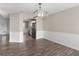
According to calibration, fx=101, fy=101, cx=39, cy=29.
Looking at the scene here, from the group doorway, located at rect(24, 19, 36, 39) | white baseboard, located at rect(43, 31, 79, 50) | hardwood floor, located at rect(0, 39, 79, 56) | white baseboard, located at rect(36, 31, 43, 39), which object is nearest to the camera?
hardwood floor, located at rect(0, 39, 79, 56)

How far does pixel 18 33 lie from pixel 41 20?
2.90 meters

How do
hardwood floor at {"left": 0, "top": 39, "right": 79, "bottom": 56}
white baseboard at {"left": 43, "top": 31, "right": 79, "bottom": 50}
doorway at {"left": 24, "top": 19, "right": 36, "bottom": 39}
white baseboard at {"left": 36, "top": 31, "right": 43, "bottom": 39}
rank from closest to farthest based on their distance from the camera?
1. hardwood floor at {"left": 0, "top": 39, "right": 79, "bottom": 56}
2. white baseboard at {"left": 43, "top": 31, "right": 79, "bottom": 50}
3. white baseboard at {"left": 36, "top": 31, "right": 43, "bottom": 39}
4. doorway at {"left": 24, "top": 19, "right": 36, "bottom": 39}

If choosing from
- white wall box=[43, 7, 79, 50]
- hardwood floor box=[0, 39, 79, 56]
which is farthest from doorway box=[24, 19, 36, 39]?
hardwood floor box=[0, 39, 79, 56]

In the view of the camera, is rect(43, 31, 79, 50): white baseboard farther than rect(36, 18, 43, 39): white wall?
No

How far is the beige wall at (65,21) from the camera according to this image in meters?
5.12

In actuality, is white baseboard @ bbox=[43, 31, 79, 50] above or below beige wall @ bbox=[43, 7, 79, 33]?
below

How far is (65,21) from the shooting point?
19.8ft

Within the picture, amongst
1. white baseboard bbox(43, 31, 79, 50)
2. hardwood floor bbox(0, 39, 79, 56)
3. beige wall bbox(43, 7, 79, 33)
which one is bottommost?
hardwood floor bbox(0, 39, 79, 56)

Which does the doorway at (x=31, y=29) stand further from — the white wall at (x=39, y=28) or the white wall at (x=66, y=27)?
the white wall at (x=66, y=27)

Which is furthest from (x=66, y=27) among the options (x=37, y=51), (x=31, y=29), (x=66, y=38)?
(x=31, y=29)

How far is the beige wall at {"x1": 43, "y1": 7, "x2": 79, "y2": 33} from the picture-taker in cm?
512

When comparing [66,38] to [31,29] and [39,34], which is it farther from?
[31,29]

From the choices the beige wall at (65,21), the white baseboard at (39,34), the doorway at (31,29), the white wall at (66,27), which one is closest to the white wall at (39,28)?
the white baseboard at (39,34)

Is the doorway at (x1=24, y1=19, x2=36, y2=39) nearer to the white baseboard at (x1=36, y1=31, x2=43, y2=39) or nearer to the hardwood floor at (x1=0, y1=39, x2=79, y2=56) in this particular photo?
the white baseboard at (x1=36, y1=31, x2=43, y2=39)
